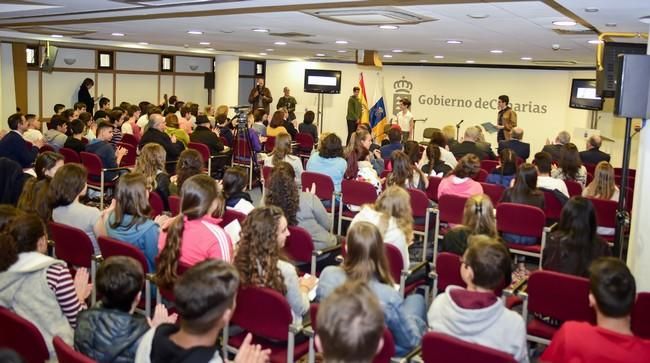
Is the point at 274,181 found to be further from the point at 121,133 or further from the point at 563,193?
the point at 121,133

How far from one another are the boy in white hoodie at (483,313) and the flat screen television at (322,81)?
15609 mm

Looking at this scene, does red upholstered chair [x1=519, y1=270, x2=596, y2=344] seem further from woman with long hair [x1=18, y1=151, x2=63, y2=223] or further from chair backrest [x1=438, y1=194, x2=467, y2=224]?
woman with long hair [x1=18, y1=151, x2=63, y2=223]

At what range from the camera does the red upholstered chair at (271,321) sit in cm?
324

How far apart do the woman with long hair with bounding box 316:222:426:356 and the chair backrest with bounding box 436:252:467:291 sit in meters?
0.62

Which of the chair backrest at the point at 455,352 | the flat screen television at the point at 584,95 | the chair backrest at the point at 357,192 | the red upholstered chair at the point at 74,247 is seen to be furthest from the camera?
the flat screen television at the point at 584,95

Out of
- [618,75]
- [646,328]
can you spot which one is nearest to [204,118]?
[618,75]

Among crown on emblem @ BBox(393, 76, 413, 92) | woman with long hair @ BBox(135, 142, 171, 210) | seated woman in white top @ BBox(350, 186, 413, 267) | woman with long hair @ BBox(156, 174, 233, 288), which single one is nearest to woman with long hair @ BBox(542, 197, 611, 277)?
seated woman in white top @ BBox(350, 186, 413, 267)

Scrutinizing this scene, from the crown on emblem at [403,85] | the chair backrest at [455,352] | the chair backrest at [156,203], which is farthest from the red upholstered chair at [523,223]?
the crown on emblem at [403,85]

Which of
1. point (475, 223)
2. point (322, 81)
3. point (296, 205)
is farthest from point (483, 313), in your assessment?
point (322, 81)

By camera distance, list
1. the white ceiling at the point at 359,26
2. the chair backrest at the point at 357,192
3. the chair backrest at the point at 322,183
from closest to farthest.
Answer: the white ceiling at the point at 359,26 < the chair backrest at the point at 357,192 < the chair backrest at the point at 322,183

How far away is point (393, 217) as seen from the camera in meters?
4.74

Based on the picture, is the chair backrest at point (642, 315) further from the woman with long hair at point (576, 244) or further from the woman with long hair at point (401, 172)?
the woman with long hair at point (401, 172)

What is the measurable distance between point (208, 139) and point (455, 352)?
808 centimetres

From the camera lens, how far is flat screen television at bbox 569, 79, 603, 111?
13445 millimetres
